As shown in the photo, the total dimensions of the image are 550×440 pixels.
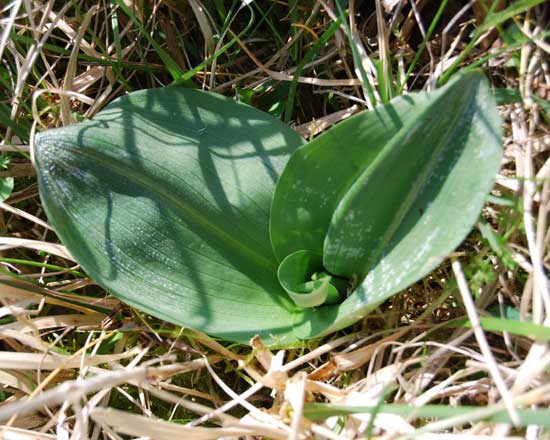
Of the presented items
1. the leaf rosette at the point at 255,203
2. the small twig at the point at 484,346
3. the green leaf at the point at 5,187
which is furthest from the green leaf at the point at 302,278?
the green leaf at the point at 5,187

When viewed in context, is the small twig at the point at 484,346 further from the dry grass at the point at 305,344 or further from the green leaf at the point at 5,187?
the green leaf at the point at 5,187

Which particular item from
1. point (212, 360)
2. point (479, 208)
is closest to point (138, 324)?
point (212, 360)

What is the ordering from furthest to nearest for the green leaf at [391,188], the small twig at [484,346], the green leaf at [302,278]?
1. the green leaf at [302,278]
2. the green leaf at [391,188]
3. the small twig at [484,346]

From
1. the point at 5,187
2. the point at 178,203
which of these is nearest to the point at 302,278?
the point at 178,203

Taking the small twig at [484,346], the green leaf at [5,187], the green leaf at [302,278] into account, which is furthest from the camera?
the green leaf at [5,187]

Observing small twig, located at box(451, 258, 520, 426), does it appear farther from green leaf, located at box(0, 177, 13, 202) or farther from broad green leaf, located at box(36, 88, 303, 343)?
green leaf, located at box(0, 177, 13, 202)

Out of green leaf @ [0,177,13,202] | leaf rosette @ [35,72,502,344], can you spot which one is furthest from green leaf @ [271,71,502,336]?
green leaf @ [0,177,13,202]

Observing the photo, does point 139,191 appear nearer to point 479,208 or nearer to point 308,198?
point 308,198

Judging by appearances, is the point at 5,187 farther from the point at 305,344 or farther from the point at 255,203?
the point at 305,344
